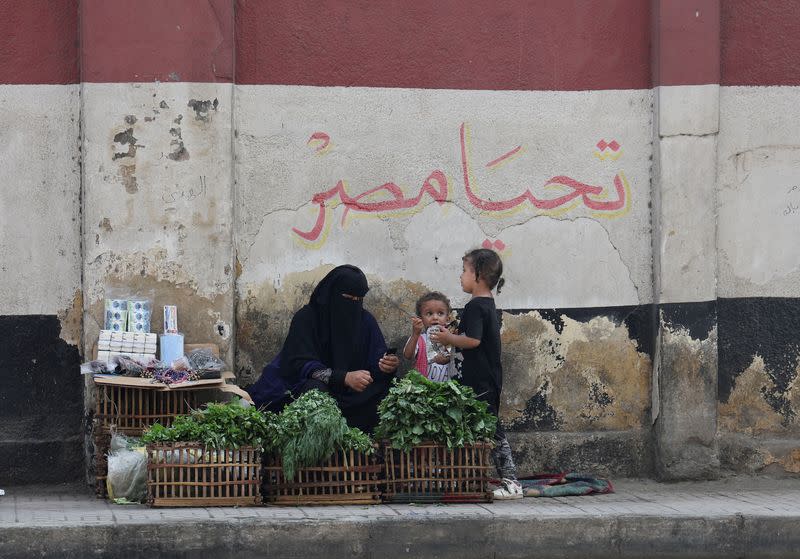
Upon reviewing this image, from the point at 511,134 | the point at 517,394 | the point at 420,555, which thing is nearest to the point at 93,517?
the point at 420,555

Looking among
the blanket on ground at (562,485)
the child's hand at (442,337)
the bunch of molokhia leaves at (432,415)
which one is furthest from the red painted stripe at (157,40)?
the blanket on ground at (562,485)

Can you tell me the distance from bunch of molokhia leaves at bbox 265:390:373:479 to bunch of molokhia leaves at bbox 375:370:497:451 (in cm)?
19

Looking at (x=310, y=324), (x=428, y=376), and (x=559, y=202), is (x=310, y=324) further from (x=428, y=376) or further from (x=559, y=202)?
(x=559, y=202)

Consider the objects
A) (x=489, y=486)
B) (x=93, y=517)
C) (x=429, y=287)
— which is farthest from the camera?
(x=429, y=287)

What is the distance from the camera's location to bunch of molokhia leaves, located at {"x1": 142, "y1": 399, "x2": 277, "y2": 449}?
6.12 m

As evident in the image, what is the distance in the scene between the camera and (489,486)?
22.5 ft

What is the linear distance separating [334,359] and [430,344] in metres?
0.60

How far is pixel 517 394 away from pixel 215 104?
2577 millimetres

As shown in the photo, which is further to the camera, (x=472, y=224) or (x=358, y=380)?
(x=472, y=224)

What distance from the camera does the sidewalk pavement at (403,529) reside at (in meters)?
5.62

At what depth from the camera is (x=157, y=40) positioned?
6.79m

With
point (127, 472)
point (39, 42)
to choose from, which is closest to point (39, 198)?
point (39, 42)

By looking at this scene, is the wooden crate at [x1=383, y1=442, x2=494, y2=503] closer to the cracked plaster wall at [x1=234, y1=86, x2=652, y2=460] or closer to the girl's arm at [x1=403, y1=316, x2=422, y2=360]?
the girl's arm at [x1=403, y1=316, x2=422, y2=360]

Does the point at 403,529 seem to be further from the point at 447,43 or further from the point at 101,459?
the point at 447,43
